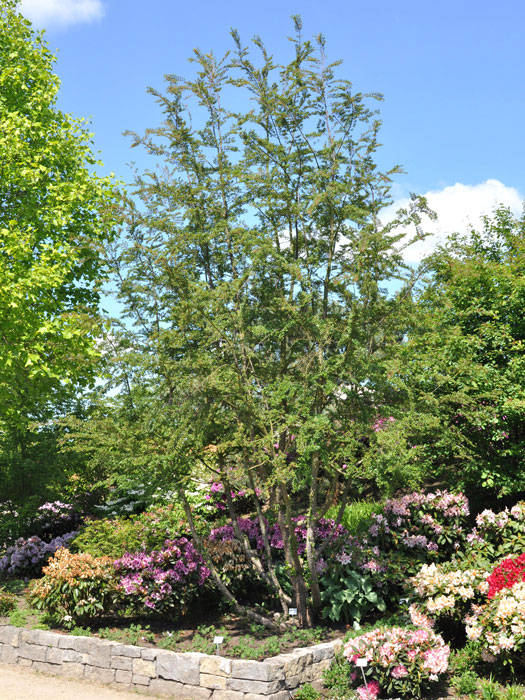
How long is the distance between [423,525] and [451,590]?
A: 1490 millimetres

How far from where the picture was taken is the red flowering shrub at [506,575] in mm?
5770

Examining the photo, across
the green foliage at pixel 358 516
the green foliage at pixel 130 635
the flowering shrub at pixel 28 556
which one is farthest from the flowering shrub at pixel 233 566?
the flowering shrub at pixel 28 556

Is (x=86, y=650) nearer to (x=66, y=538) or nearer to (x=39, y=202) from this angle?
(x=66, y=538)

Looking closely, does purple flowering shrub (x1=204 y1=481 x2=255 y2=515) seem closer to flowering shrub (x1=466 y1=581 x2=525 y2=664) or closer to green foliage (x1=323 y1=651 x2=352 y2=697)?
green foliage (x1=323 y1=651 x2=352 y2=697)

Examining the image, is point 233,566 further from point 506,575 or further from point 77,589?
point 506,575

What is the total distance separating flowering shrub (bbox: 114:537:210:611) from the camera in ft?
23.6

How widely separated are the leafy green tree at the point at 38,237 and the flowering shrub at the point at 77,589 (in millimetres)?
2952

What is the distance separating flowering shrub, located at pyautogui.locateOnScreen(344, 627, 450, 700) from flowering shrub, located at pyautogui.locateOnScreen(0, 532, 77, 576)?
599cm

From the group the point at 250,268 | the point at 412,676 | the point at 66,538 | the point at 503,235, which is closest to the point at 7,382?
the point at 66,538

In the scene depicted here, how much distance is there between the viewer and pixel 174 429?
6.38 metres

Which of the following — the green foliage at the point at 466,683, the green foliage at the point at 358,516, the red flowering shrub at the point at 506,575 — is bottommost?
the green foliage at the point at 466,683

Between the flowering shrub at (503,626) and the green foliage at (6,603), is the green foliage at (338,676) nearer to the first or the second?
the flowering shrub at (503,626)

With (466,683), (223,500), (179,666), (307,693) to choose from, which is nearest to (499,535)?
(466,683)

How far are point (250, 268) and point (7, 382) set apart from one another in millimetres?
4841
